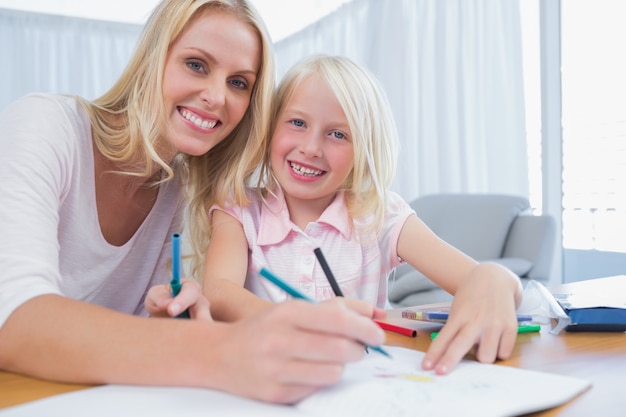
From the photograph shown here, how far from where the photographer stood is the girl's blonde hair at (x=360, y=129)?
1311mm

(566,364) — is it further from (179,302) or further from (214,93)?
(214,93)

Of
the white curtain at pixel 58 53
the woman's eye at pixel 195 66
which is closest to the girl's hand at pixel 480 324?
the woman's eye at pixel 195 66

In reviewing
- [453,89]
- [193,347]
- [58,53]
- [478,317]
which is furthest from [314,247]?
[58,53]

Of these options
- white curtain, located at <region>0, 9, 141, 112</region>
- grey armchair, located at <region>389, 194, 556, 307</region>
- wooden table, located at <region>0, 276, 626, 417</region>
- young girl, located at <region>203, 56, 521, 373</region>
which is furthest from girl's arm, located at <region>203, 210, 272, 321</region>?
white curtain, located at <region>0, 9, 141, 112</region>

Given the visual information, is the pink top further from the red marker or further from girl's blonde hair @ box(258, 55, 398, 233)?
the red marker

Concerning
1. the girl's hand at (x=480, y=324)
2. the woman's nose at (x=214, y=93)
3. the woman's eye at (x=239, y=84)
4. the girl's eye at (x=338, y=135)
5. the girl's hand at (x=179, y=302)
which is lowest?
the girl's hand at (x=480, y=324)

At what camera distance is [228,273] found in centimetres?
115

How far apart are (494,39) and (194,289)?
331cm

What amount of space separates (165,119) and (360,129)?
15.4 inches

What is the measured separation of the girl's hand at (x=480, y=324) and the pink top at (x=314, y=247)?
383 millimetres

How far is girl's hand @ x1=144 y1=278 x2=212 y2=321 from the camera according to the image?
0.78 metres

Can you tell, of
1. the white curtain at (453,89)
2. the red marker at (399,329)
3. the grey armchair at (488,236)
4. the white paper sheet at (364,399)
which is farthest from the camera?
the white curtain at (453,89)

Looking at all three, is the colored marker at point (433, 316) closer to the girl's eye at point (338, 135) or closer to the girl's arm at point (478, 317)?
the girl's arm at point (478, 317)

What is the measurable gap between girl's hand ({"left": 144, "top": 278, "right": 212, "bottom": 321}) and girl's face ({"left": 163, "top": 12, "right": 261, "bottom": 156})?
1.58ft
